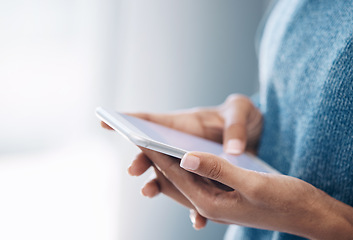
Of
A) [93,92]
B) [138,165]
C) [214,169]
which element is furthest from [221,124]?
[93,92]

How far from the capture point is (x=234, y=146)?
1.73ft

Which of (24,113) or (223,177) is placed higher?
(223,177)

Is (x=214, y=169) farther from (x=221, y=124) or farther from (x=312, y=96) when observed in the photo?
(x=221, y=124)

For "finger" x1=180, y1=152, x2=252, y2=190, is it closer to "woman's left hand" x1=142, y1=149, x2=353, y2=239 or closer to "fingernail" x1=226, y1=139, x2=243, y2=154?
"woman's left hand" x1=142, y1=149, x2=353, y2=239

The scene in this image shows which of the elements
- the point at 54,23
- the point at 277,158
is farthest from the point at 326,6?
the point at 54,23

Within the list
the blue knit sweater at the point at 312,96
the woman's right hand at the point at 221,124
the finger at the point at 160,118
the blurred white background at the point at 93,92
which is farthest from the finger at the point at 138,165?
the blurred white background at the point at 93,92

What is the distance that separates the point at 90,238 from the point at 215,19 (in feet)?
3.32

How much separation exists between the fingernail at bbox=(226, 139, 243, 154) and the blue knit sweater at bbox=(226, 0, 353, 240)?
6 cm

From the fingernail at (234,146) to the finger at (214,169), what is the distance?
18 cm

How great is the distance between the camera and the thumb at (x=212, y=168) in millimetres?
312

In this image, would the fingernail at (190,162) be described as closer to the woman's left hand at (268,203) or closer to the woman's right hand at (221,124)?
the woman's left hand at (268,203)

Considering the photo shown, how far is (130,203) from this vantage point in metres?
1.29

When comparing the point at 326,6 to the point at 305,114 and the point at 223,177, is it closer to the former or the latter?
the point at 305,114

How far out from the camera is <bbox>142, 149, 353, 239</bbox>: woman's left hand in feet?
1.12
